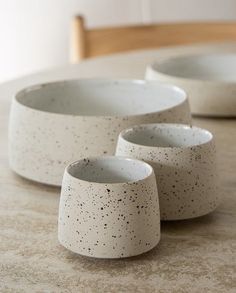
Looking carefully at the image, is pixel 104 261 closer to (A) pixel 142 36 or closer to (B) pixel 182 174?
(B) pixel 182 174

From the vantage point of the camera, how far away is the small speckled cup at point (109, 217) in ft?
2.57

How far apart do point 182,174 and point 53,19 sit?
2.60 metres

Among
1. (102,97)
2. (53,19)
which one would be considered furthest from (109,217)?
(53,19)

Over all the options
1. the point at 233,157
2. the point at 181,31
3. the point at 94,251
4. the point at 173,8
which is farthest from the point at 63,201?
the point at 173,8

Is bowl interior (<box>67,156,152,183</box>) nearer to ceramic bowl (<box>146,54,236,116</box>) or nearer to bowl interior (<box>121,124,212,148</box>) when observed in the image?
bowl interior (<box>121,124,212,148</box>)

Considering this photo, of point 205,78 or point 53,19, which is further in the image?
point 53,19

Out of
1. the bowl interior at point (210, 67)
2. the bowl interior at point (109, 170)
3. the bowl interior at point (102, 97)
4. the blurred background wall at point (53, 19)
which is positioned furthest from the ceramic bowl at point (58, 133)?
the blurred background wall at point (53, 19)

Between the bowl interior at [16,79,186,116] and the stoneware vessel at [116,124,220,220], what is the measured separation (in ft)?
0.94

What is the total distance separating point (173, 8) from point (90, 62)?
1796 mm

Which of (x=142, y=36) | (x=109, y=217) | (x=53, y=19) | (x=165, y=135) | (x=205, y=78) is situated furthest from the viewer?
(x=53, y=19)

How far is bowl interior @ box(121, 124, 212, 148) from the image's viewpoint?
Result: 943mm

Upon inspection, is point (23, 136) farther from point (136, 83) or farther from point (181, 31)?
point (181, 31)

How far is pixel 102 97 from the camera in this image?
1238 mm

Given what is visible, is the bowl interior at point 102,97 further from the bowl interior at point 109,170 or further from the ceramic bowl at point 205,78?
the bowl interior at point 109,170
